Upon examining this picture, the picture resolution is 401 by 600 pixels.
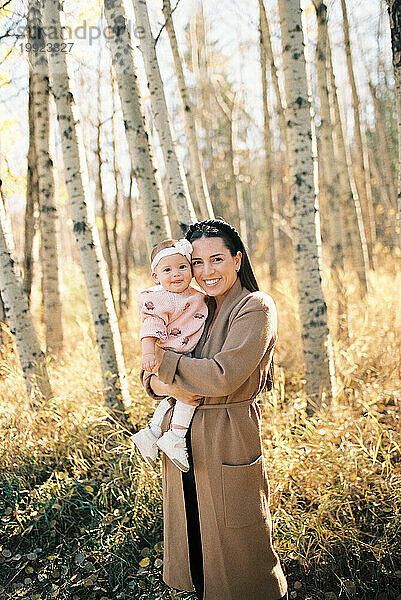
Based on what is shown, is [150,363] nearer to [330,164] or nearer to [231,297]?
[231,297]

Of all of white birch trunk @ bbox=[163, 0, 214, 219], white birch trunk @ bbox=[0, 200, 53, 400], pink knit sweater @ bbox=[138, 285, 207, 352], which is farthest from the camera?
white birch trunk @ bbox=[163, 0, 214, 219]

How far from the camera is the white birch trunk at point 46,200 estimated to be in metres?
5.32

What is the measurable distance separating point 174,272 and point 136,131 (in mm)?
1992

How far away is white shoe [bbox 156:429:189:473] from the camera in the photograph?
2.00 metres

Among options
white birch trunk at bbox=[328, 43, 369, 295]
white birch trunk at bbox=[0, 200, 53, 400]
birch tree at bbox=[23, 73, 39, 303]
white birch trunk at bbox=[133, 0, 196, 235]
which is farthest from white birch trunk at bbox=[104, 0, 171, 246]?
white birch trunk at bbox=[328, 43, 369, 295]

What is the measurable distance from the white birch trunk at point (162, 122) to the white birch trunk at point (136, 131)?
0.19 metres

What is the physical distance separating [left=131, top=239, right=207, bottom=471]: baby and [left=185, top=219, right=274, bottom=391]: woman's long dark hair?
0.08m

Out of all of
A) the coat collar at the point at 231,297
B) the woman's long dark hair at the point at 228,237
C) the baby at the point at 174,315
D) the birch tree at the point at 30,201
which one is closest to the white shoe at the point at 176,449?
the baby at the point at 174,315

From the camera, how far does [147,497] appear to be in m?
3.09

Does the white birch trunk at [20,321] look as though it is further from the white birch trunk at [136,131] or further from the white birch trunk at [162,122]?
the white birch trunk at [162,122]

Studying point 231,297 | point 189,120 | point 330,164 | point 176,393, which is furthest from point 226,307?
point 330,164

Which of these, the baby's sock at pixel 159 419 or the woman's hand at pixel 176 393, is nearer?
the woman's hand at pixel 176 393

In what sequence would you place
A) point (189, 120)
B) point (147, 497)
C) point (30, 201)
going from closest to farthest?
point (147, 497)
point (189, 120)
point (30, 201)

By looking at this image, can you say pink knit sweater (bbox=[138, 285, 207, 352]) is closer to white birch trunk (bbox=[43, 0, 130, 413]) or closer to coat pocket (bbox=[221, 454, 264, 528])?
coat pocket (bbox=[221, 454, 264, 528])
